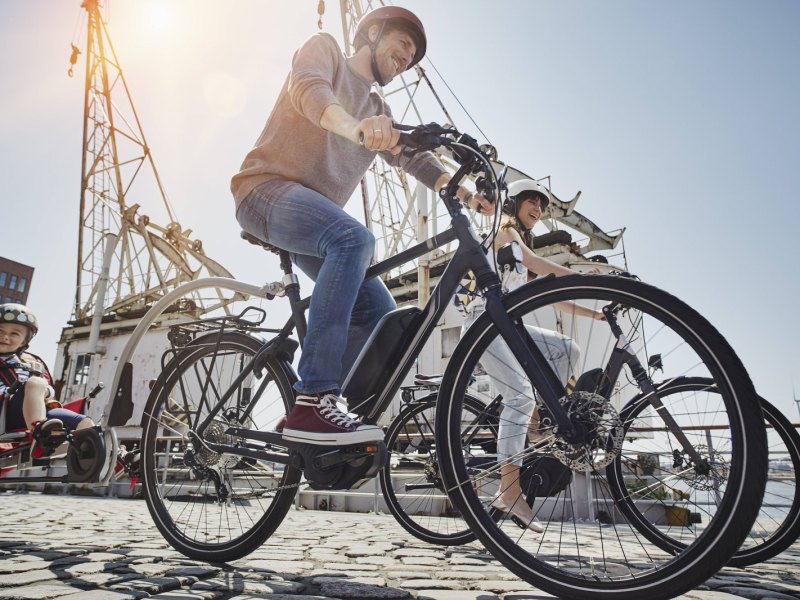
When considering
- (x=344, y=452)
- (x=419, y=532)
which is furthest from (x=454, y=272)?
(x=419, y=532)

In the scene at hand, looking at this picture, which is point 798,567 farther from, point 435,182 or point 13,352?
point 13,352

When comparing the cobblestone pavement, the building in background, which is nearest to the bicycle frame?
the cobblestone pavement

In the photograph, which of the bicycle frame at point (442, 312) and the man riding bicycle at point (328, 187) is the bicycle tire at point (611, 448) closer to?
the bicycle frame at point (442, 312)

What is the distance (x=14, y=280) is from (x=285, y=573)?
7198 centimetres

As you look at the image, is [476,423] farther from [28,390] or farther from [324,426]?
[28,390]

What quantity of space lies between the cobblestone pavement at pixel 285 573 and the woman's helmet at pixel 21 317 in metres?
1.27

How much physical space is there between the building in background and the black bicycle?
68740 millimetres

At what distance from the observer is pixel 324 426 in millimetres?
1823

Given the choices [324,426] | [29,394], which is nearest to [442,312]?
[324,426]

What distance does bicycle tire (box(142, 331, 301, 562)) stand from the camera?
2.10 meters

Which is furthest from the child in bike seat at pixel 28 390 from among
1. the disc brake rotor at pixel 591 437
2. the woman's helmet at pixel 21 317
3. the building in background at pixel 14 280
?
the building in background at pixel 14 280

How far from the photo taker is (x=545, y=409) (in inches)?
62.2

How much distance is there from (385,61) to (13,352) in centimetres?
297

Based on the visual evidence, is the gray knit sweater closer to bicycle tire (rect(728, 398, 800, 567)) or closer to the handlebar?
the handlebar
